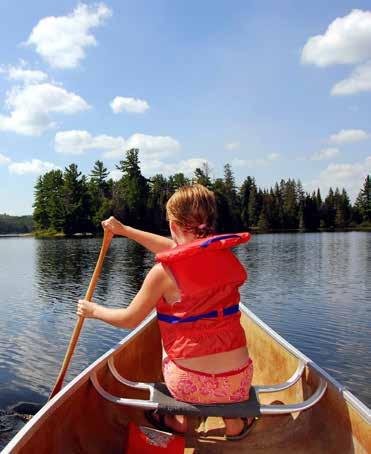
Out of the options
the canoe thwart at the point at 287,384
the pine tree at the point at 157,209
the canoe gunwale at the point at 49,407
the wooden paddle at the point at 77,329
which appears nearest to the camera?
the canoe gunwale at the point at 49,407

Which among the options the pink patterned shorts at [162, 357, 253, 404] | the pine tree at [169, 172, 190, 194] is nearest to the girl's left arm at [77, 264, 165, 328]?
the pink patterned shorts at [162, 357, 253, 404]

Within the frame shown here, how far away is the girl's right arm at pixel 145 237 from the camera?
4031mm

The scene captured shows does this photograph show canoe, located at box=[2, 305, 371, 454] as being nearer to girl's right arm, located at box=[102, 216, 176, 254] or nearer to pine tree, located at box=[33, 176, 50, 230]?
girl's right arm, located at box=[102, 216, 176, 254]

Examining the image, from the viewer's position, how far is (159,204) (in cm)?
9719

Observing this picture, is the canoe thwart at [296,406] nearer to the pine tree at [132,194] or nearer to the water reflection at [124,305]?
the water reflection at [124,305]

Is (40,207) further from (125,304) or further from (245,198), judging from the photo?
(125,304)

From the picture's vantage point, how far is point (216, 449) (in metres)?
3.76

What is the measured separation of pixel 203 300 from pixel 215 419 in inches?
71.3

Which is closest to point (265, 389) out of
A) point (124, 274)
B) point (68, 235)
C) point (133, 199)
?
point (124, 274)

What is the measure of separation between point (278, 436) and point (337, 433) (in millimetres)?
596

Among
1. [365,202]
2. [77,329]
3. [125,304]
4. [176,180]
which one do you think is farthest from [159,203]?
[77,329]

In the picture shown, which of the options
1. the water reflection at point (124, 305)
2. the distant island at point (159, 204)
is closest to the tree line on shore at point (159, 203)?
the distant island at point (159, 204)

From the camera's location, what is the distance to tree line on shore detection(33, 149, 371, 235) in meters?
89.2

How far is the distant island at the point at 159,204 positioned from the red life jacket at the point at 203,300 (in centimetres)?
7473
